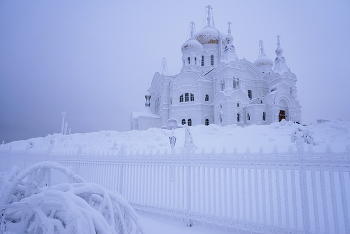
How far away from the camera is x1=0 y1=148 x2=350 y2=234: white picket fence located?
399 cm

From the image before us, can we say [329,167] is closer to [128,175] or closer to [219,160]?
[219,160]

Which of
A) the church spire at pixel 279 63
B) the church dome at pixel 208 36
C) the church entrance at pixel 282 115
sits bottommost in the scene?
the church entrance at pixel 282 115

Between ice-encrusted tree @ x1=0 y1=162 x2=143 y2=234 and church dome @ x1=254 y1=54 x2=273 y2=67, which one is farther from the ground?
church dome @ x1=254 y1=54 x2=273 y2=67

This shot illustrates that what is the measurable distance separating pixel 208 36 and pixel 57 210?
1559 inches

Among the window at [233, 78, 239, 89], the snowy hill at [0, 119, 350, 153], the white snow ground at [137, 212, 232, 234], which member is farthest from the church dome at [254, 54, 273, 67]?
the white snow ground at [137, 212, 232, 234]

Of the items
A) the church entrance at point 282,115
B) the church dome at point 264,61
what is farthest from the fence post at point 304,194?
the church dome at point 264,61

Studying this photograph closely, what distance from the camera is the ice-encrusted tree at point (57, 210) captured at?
2.29 m

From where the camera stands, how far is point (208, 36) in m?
38.4

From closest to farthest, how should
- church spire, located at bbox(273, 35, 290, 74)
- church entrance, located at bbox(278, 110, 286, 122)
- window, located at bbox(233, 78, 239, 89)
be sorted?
church entrance, located at bbox(278, 110, 286, 122), window, located at bbox(233, 78, 239, 89), church spire, located at bbox(273, 35, 290, 74)

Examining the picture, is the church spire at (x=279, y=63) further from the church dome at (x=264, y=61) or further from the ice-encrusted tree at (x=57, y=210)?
the ice-encrusted tree at (x=57, y=210)

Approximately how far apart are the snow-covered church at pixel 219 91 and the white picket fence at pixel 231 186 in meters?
20.8

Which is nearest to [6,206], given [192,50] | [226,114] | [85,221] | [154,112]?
[85,221]

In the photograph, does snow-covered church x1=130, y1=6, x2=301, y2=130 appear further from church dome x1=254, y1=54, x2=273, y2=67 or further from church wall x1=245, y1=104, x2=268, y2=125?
church dome x1=254, y1=54, x2=273, y2=67

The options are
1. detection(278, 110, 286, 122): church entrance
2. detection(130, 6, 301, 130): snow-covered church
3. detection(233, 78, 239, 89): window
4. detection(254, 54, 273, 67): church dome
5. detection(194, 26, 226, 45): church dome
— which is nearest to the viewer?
detection(130, 6, 301, 130): snow-covered church
